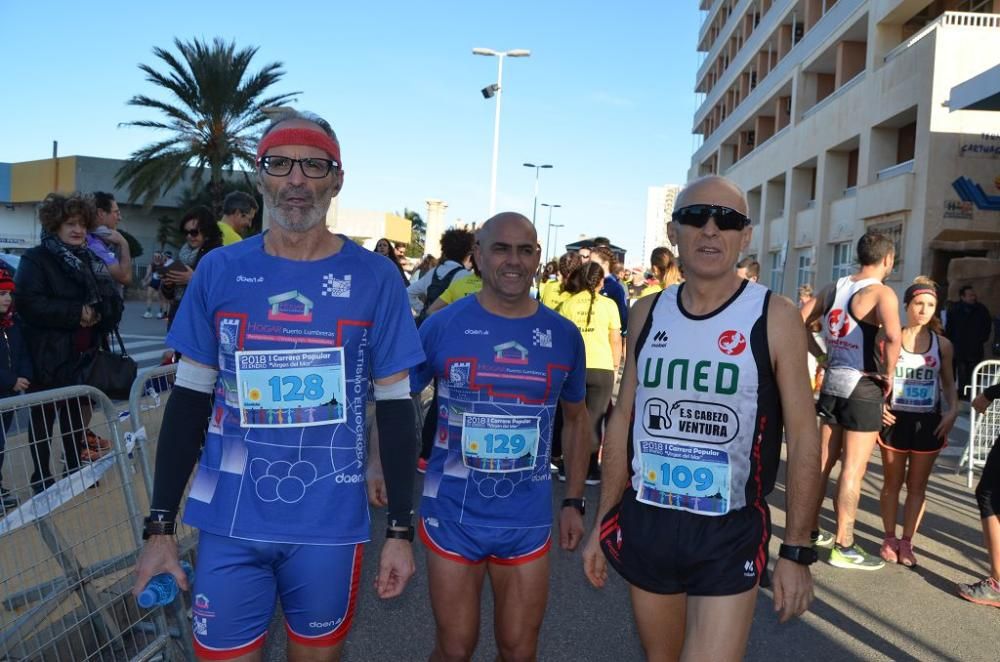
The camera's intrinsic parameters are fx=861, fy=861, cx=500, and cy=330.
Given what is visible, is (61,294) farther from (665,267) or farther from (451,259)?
(665,267)

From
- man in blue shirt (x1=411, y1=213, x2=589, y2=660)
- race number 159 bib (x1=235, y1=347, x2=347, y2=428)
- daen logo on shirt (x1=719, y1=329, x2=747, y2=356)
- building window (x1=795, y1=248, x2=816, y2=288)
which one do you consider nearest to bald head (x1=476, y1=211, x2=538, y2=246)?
man in blue shirt (x1=411, y1=213, x2=589, y2=660)

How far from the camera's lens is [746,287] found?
294 cm

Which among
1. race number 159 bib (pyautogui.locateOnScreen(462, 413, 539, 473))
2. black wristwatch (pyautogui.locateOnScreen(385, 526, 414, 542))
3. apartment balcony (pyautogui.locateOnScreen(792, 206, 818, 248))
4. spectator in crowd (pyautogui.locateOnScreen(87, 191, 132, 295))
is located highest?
apartment balcony (pyautogui.locateOnScreen(792, 206, 818, 248))

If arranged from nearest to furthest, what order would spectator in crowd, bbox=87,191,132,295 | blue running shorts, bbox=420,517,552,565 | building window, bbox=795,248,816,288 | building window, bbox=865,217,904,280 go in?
blue running shorts, bbox=420,517,552,565 < spectator in crowd, bbox=87,191,132,295 < building window, bbox=865,217,904,280 < building window, bbox=795,248,816,288

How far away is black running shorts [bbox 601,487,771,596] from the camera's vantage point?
9.14 ft

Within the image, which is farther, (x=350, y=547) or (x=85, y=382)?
(x=85, y=382)

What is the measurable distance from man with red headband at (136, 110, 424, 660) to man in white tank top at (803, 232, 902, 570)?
13.3 feet

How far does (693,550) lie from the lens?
2.80m

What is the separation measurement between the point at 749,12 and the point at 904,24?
21.2 m

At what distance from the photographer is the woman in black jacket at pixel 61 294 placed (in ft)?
18.9

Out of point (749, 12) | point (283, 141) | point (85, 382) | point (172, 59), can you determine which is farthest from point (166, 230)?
point (283, 141)

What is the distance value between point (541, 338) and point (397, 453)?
3.34ft

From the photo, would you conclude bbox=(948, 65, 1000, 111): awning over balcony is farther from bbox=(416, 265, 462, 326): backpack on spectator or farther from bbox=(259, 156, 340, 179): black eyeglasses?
bbox=(259, 156, 340, 179): black eyeglasses

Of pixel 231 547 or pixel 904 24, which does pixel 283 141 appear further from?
pixel 904 24
